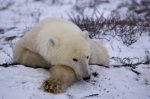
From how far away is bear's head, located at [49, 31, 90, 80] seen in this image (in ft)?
13.2

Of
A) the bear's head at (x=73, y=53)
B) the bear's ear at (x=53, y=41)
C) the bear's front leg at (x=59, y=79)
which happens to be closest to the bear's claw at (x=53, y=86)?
the bear's front leg at (x=59, y=79)

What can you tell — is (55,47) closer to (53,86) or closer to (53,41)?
(53,41)

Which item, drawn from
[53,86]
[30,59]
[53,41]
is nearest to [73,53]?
[53,41]

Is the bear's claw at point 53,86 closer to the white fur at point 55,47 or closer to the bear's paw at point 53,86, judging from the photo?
the bear's paw at point 53,86

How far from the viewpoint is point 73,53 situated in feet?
13.3

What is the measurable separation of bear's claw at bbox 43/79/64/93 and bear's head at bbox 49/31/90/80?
0.31 meters

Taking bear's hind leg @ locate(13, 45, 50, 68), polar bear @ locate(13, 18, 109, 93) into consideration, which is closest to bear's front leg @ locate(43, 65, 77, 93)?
polar bear @ locate(13, 18, 109, 93)

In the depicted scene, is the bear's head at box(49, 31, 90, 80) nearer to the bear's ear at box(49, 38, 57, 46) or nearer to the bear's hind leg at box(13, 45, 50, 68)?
the bear's ear at box(49, 38, 57, 46)

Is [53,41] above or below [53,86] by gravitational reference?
above

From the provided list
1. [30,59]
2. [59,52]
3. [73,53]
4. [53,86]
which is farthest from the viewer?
[30,59]

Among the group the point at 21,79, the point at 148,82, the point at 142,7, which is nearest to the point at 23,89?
the point at 21,79

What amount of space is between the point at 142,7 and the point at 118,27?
4.28 metres

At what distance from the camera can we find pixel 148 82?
436cm

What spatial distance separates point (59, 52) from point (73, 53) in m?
0.21
